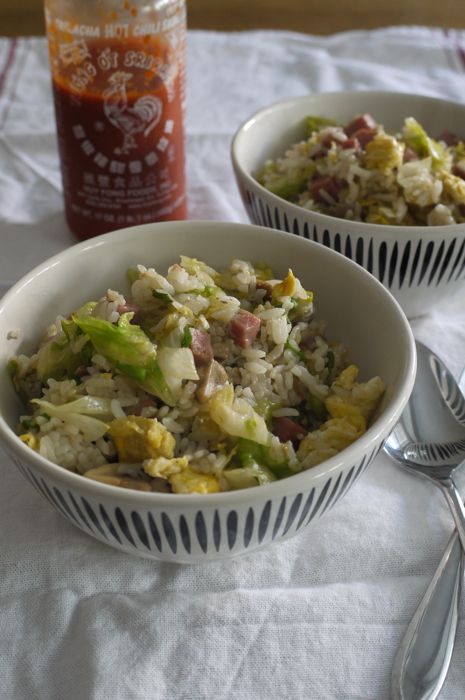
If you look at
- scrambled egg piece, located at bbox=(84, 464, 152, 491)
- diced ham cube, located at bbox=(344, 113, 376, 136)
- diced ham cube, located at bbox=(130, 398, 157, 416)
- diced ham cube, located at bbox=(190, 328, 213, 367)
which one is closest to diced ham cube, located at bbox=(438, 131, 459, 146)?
diced ham cube, located at bbox=(344, 113, 376, 136)

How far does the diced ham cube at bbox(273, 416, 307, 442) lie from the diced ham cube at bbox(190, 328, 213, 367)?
0.14 meters

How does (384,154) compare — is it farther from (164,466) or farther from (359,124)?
(164,466)

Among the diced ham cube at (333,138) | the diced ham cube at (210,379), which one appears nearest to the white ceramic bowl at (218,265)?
the diced ham cube at (210,379)

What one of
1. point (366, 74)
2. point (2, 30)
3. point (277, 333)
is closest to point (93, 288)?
point (277, 333)

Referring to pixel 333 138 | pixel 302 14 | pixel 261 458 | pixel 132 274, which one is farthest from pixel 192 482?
pixel 302 14

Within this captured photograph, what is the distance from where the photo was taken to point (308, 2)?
118 inches

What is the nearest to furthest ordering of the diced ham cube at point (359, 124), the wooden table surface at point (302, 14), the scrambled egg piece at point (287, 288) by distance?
the scrambled egg piece at point (287, 288) → the diced ham cube at point (359, 124) → the wooden table surface at point (302, 14)

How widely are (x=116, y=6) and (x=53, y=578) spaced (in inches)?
44.0

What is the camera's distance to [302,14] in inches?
116

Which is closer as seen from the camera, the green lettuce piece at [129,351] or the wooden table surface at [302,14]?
the green lettuce piece at [129,351]

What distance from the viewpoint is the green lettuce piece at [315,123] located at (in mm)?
1968

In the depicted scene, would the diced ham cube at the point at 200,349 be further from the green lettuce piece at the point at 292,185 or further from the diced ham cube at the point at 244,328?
the green lettuce piece at the point at 292,185

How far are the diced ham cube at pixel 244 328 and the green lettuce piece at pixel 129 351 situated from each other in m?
0.14

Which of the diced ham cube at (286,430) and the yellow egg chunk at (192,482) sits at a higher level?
the yellow egg chunk at (192,482)
